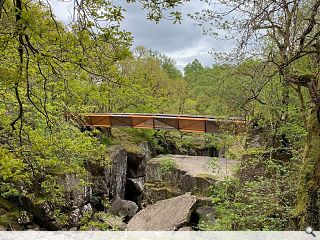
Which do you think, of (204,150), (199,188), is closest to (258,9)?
(199,188)

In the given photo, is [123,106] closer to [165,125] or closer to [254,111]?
[165,125]

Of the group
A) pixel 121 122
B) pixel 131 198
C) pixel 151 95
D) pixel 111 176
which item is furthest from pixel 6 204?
pixel 131 198

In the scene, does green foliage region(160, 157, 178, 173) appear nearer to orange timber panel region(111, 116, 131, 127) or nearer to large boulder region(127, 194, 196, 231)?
large boulder region(127, 194, 196, 231)

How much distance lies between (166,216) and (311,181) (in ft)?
11.8

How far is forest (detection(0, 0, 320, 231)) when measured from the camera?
7.23ft

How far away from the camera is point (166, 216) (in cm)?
662

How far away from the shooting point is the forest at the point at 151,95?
7.23ft

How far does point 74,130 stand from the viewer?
5742mm

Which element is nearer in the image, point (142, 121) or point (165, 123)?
point (165, 123)

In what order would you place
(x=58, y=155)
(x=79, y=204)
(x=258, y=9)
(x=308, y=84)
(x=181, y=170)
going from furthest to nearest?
(x=181, y=170), (x=79, y=204), (x=58, y=155), (x=308, y=84), (x=258, y=9)

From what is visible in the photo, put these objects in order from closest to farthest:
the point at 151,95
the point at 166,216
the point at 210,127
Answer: the point at 151,95 → the point at 166,216 → the point at 210,127

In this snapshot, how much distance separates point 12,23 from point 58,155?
3.15 meters

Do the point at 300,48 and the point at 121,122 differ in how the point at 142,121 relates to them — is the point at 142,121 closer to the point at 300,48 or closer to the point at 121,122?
the point at 121,122

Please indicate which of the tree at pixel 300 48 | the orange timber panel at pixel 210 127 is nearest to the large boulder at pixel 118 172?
the orange timber panel at pixel 210 127
